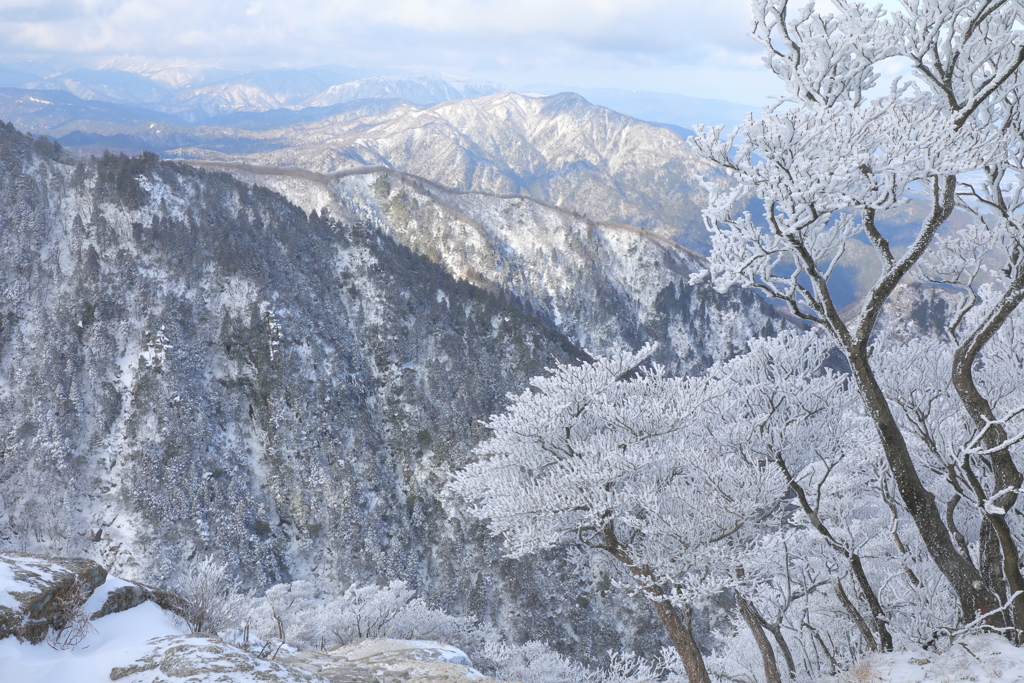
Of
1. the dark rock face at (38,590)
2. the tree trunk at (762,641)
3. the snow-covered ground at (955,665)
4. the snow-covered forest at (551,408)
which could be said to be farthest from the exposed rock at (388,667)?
the snow-covered ground at (955,665)

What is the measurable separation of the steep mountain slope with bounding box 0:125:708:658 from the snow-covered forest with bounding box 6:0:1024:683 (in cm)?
34

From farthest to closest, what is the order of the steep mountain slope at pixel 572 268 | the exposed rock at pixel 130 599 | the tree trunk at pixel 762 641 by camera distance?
the steep mountain slope at pixel 572 268 < the tree trunk at pixel 762 641 < the exposed rock at pixel 130 599

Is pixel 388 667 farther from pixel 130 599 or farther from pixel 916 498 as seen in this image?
pixel 916 498

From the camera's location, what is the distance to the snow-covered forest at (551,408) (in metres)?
7.74

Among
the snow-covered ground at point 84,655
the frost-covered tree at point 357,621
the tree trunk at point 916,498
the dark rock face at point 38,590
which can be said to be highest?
the tree trunk at point 916,498

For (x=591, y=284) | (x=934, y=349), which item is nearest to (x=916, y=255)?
(x=934, y=349)

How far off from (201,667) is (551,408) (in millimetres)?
8179

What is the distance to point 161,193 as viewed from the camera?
6800 cm

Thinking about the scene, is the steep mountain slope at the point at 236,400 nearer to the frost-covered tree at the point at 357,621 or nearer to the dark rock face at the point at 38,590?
the frost-covered tree at the point at 357,621

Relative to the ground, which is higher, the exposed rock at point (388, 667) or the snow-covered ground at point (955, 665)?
the snow-covered ground at point (955, 665)

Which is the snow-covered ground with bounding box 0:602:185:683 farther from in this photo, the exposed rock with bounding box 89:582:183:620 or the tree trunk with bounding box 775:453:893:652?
Result: the tree trunk with bounding box 775:453:893:652

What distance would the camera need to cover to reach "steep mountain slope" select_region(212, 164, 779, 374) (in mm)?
103875

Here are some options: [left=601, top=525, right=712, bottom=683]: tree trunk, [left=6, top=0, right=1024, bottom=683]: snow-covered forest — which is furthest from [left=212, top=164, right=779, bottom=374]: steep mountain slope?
[left=601, top=525, right=712, bottom=683]: tree trunk

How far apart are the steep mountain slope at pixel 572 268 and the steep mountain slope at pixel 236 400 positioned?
34.4m
